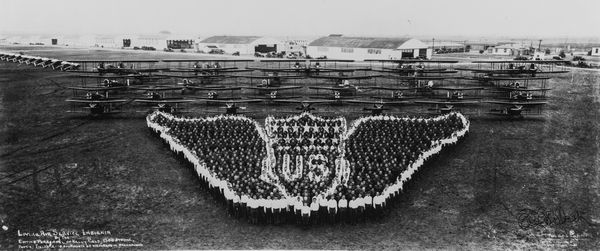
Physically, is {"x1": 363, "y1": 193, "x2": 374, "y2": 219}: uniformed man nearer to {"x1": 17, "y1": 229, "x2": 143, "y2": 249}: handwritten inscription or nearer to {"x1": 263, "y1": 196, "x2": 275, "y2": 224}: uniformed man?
{"x1": 263, "y1": 196, "x2": 275, "y2": 224}: uniformed man

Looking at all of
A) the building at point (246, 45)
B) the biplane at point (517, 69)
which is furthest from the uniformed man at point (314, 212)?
the building at point (246, 45)

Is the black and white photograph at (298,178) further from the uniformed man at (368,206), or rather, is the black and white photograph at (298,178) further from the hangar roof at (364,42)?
the hangar roof at (364,42)

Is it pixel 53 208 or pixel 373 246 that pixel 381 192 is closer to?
pixel 373 246

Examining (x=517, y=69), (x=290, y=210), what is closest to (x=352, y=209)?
(x=290, y=210)

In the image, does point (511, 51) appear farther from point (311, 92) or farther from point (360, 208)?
point (360, 208)

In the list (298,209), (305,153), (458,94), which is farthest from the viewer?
(458,94)

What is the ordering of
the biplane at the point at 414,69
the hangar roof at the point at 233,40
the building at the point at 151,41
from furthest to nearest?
1. the building at the point at 151,41
2. the hangar roof at the point at 233,40
3. the biplane at the point at 414,69
